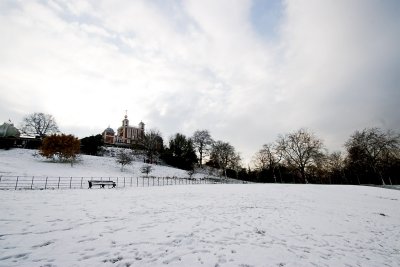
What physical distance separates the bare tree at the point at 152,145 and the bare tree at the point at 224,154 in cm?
1826

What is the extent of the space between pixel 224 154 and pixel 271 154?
14298 mm

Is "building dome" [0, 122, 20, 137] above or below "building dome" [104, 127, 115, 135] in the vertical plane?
below

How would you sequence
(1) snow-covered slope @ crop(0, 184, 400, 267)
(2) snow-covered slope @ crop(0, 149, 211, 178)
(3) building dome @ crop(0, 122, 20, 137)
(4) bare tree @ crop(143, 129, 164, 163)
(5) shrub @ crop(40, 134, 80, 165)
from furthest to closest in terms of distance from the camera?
1. (4) bare tree @ crop(143, 129, 164, 163)
2. (3) building dome @ crop(0, 122, 20, 137)
3. (5) shrub @ crop(40, 134, 80, 165)
4. (2) snow-covered slope @ crop(0, 149, 211, 178)
5. (1) snow-covered slope @ crop(0, 184, 400, 267)

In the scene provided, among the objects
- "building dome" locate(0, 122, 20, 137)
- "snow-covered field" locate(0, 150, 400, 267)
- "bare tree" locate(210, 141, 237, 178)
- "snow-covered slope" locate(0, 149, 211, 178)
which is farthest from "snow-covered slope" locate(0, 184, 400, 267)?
"building dome" locate(0, 122, 20, 137)

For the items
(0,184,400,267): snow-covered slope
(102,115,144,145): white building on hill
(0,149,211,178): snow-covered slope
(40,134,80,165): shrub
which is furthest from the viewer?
(102,115,144,145): white building on hill

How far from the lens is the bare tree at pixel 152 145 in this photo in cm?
6438

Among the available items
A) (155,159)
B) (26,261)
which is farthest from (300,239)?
(155,159)

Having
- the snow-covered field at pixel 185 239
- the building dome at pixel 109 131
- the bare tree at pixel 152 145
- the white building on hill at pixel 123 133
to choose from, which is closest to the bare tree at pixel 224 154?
the bare tree at pixel 152 145

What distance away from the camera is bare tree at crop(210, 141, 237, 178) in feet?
214

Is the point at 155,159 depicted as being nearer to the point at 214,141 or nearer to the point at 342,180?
the point at 214,141

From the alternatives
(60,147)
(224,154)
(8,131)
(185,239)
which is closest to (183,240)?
(185,239)

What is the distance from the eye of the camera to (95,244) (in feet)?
19.5

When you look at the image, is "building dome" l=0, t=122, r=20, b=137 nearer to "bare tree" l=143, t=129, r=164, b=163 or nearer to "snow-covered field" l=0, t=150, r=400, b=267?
"bare tree" l=143, t=129, r=164, b=163

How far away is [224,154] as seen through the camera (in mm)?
65312
